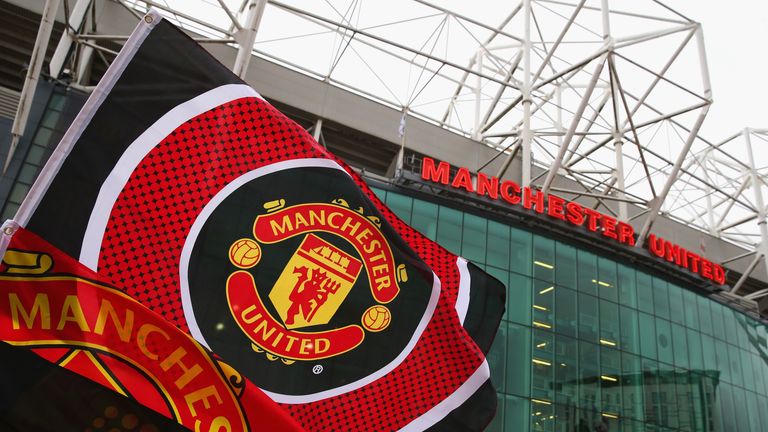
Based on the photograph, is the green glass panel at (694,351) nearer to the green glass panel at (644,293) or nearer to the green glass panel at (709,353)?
the green glass panel at (709,353)

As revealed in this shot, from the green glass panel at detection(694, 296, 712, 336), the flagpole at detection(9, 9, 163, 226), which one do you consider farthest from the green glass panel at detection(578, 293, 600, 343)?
the flagpole at detection(9, 9, 163, 226)

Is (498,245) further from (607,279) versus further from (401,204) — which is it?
(607,279)

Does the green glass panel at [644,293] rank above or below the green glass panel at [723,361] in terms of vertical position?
above

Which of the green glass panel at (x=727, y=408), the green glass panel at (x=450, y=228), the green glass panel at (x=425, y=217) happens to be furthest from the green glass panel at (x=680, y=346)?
the green glass panel at (x=425, y=217)

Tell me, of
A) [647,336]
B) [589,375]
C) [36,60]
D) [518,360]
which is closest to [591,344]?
[589,375]

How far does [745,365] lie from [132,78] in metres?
37.4

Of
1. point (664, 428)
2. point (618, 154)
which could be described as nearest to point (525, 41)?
point (618, 154)

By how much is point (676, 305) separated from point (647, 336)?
3.44 meters

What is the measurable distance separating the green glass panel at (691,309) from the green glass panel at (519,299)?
34.4 feet

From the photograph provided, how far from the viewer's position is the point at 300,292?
6.84 meters

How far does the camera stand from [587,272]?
100ft

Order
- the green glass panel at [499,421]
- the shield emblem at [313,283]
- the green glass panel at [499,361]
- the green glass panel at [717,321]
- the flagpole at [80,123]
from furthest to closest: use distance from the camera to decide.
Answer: the green glass panel at [717,321] < the green glass panel at [499,361] < the green glass panel at [499,421] < the shield emblem at [313,283] < the flagpole at [80,123]

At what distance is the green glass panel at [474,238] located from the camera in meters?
28.0

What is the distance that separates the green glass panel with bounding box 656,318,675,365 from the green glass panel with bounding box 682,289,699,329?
1.79 meters
